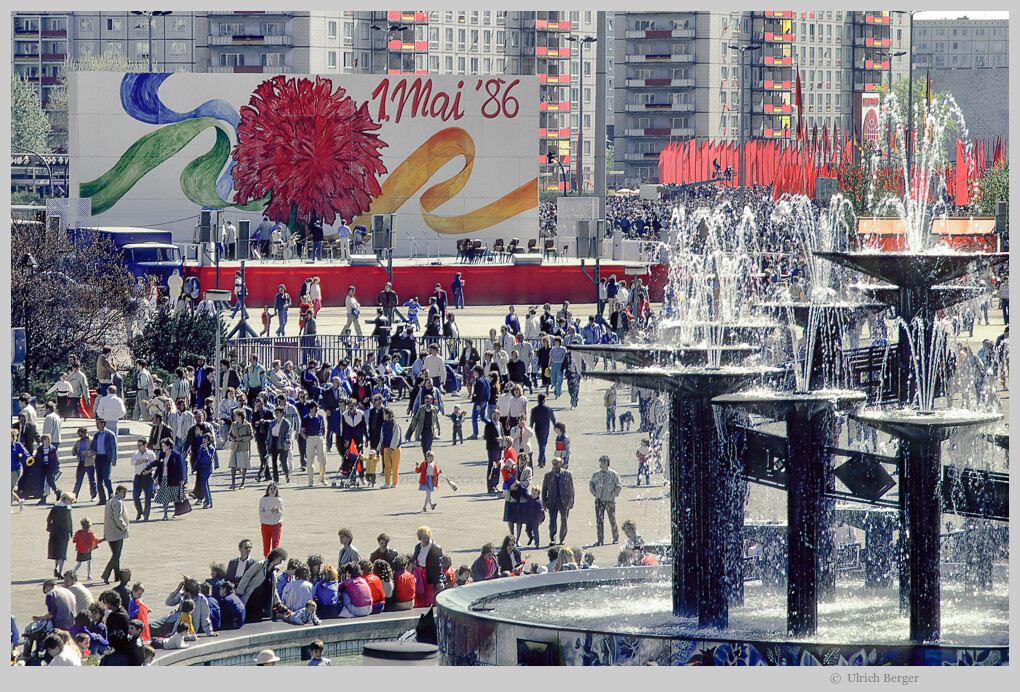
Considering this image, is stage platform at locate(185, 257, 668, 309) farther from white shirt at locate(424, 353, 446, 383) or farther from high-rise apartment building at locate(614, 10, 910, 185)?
high-rise apartment building at locate(614, 10, 910, 185)

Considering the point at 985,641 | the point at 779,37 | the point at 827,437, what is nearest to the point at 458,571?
the point at 827,437

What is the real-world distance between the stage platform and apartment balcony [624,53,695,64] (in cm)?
9799

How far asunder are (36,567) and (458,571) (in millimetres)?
5019

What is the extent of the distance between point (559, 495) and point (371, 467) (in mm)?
4346

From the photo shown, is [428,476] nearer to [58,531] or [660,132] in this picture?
[58,531]

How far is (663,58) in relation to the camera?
14675cm

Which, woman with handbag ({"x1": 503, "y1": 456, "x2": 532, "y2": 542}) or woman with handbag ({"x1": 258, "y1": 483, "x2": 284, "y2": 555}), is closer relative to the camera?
woman with handbag ({"x1": 258, "y1": 483, "x2": 284, "y2": 555})

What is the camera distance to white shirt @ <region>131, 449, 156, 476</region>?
20.1 m

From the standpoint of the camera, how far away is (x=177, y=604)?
15.0 meters

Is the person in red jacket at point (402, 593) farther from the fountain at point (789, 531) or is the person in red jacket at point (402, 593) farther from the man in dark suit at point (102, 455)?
the man in dark suit at point (102, 455)

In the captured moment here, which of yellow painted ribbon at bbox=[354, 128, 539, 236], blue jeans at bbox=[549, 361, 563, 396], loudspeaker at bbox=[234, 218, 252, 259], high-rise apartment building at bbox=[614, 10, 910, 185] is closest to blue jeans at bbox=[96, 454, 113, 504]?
blue jeans at bbox=[549, 361, 563, 396]

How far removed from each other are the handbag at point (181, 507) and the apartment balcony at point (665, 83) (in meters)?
129

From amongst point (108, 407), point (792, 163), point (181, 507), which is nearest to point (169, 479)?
point (181, 507)

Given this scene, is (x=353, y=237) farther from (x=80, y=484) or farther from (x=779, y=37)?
(x=779, y=37)
